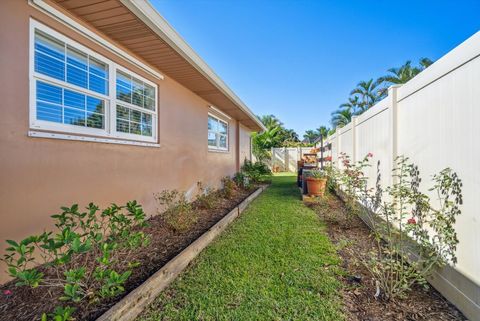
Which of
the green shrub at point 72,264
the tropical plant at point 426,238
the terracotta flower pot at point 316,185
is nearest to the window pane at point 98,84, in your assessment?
the green shrub at point 72,264

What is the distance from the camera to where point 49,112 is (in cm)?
293

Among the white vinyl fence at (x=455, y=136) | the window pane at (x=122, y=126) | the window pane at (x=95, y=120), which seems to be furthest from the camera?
the window pane at (x=122, y=126)

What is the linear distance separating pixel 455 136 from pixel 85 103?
4544 millimetres

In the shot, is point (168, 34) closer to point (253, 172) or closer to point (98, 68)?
point (98, 68)

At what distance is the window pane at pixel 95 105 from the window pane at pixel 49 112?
50cm

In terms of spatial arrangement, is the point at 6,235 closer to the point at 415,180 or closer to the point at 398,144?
Answer: the point at 415,180

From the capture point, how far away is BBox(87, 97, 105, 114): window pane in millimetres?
3521

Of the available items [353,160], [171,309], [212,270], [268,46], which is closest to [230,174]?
[353,160]

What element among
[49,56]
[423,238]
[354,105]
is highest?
[354,105]

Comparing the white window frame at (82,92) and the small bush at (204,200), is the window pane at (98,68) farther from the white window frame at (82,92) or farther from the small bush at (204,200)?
the small bush at (204,200)

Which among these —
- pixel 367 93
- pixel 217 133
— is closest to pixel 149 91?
pixel 217 133

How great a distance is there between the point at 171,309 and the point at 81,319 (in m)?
0.75

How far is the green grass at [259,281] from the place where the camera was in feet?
7.18

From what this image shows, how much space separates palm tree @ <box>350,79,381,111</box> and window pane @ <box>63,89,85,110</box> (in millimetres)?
22133
